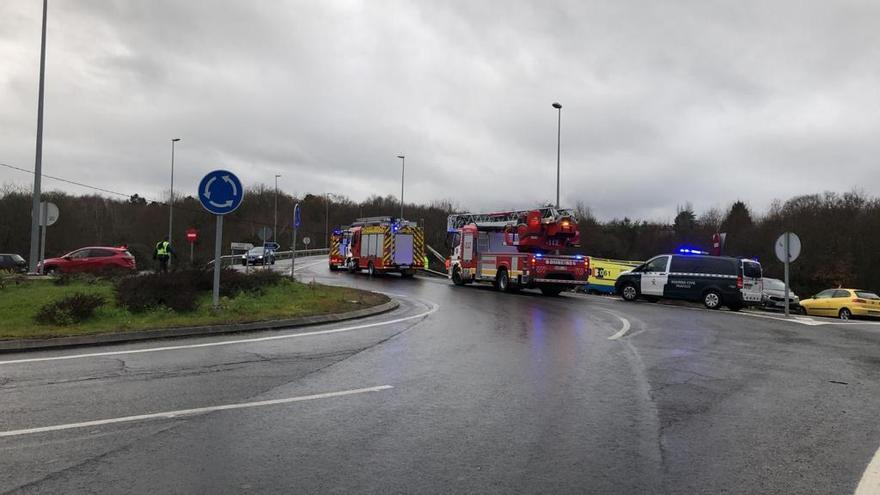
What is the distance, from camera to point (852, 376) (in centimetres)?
787

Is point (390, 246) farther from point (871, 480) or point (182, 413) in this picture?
point (871, 480)

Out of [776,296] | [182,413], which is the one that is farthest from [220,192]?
[776,296]

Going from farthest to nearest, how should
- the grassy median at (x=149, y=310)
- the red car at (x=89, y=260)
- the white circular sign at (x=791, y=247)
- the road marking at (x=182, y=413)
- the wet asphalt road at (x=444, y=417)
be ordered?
the red car at (x=89, y=260) < the white circular sign at (x=791, y=247) < the grassy median at (x=149, y=310) < the road marking at (x=182, y=413) < the wet asphalt road at (x=444, y=417)

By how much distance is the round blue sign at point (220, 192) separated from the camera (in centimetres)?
1170

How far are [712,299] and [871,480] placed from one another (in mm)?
17157

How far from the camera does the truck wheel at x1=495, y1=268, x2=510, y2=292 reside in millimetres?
23484

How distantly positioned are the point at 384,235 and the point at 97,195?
63092mm

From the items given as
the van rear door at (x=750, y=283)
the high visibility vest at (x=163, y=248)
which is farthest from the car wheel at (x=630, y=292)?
the high visibility vest at (x=163, y=248)

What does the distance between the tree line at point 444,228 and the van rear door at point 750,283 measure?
1715 centimetres

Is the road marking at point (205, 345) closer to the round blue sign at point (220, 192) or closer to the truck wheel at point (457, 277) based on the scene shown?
the round blue sign at point (220, 192)

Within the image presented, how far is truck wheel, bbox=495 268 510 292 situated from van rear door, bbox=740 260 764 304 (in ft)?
26.7

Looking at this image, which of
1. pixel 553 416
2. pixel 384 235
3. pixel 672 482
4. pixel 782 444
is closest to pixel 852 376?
pixel 782 444

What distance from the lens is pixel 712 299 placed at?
20156 mm

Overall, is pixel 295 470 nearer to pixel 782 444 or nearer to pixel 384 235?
pixel 782 444
